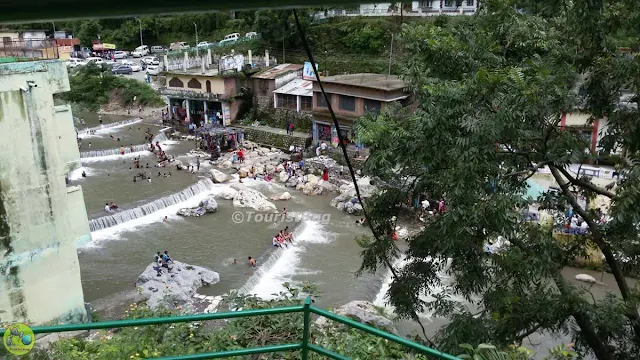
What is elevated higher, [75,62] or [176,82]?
[75,62]

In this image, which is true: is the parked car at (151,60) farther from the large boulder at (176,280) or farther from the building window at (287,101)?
A: the large boulder at (176,280)

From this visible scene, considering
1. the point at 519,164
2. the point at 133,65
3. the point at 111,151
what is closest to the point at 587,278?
the point at 519,164

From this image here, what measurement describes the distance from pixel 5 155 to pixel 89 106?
103 feet

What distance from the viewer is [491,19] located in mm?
7836

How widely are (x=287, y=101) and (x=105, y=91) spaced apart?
668 inches

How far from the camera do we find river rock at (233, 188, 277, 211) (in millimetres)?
20844

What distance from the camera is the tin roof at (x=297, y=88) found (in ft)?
96.4

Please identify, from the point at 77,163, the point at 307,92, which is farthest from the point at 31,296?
the point at 307,92

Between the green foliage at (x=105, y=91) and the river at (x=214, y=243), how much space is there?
562 inches

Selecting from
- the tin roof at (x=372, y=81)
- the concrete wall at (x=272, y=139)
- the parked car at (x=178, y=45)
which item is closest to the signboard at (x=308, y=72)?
the tin roof at (x=372, y=81)

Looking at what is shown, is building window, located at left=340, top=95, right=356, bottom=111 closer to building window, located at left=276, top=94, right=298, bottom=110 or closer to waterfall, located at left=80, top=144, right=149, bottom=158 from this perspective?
building window, located at left=276, top=94, right=298, bottom=110

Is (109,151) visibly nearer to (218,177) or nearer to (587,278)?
(218,177)

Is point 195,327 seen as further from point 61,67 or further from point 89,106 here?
point 89,106

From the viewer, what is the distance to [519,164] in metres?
6.70
